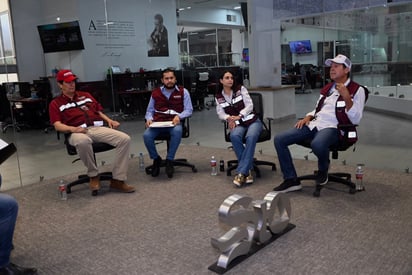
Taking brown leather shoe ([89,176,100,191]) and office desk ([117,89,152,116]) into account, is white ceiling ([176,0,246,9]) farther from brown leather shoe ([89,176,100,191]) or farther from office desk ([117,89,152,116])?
brown leather shoe ([89,176,100,191])

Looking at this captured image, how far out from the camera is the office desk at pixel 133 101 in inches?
295

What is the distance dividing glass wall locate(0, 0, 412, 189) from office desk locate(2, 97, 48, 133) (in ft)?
0.07

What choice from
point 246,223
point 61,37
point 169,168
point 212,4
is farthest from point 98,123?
point 212,4

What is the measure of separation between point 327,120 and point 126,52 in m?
5.45

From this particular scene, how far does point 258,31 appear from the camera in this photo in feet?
23.9

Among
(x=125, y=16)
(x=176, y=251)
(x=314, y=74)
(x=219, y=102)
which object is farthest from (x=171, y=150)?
(x=125, y=16)

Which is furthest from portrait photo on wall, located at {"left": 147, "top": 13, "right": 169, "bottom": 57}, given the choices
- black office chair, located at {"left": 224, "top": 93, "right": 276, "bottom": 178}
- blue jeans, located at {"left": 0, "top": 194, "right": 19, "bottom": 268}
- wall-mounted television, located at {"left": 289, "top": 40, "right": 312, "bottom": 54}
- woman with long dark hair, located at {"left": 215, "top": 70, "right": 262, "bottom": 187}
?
blue jeans, located at {"left": 0, "top": 194, "right": 19, "bottom": 268}

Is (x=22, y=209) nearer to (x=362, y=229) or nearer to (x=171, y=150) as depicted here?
(x=171, y=150)

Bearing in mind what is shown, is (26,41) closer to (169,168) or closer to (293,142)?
(169,168)

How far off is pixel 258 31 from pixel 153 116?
3514 mm

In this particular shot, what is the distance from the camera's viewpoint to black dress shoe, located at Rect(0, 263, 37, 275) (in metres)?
2.33

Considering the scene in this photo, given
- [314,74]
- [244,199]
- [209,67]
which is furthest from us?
[209,67]

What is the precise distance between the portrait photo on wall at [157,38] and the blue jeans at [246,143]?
435 centimetres

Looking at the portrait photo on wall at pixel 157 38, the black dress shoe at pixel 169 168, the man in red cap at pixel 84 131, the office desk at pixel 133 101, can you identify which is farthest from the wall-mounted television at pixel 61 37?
the black dress shoe at pixel 169 168
